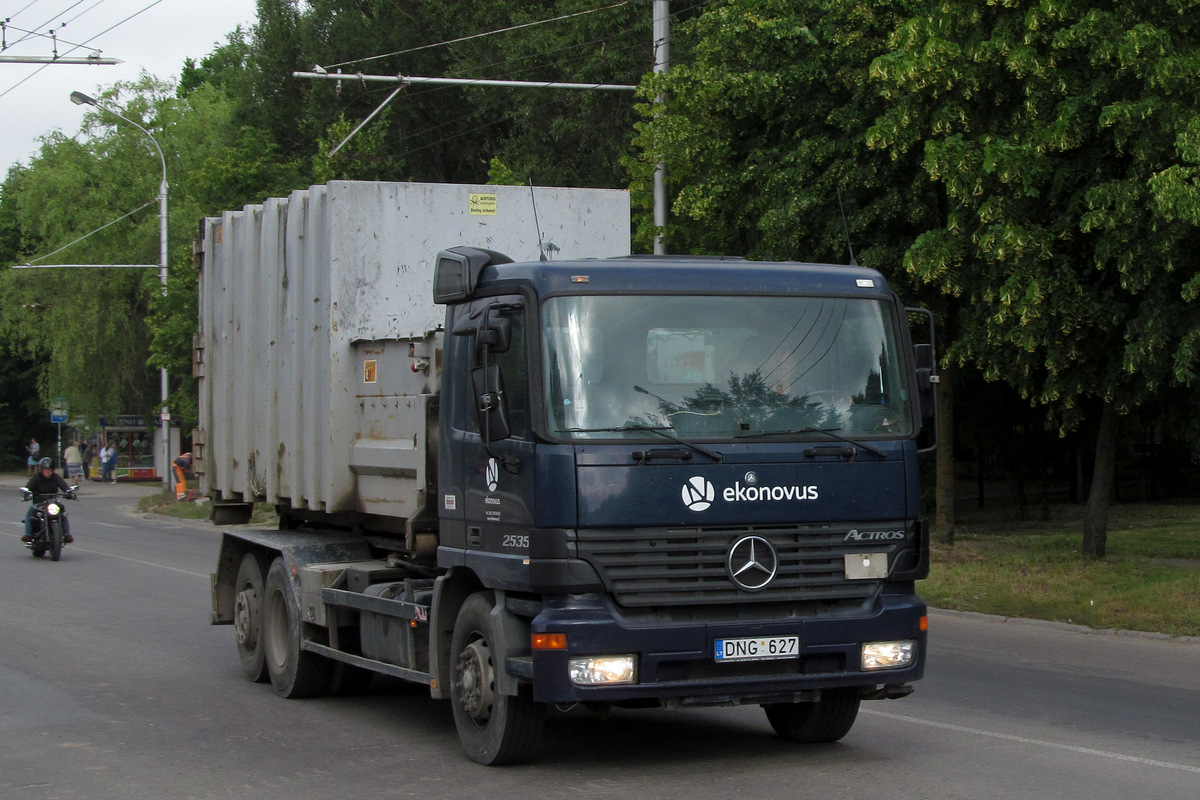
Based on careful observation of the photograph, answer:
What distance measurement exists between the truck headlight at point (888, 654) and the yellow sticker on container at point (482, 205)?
4.15 m

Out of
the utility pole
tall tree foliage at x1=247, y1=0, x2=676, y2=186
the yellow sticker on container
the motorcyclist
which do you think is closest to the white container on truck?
the yellow sticker on container

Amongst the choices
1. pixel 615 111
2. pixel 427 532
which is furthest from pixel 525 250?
pixel 615 111

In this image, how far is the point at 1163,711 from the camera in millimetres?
9539

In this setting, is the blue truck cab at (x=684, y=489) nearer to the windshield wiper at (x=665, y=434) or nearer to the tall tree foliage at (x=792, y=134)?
the windshield wiper at (x=665, y=434)

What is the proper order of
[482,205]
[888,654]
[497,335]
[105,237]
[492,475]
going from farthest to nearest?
[105,237] → [482,205] → [492,475] → [888,654] → [497,335]

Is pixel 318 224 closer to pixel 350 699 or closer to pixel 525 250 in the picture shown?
pixel 525 250

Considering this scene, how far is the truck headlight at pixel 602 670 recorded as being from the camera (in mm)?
7105

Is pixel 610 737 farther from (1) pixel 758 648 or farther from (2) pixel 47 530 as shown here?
(2) pixel 47 530

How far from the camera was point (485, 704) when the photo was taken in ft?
25.3

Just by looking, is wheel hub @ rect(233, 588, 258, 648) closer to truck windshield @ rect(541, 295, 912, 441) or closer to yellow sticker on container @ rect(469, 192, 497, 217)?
yellow sticker on container @ rect(469, 192, 497, 217)

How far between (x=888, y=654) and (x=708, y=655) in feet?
3.25

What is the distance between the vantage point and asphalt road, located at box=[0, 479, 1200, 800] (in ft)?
24.1

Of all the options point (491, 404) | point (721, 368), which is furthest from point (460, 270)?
point (721, 368)

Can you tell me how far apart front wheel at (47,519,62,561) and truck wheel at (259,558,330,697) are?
13.1 m
